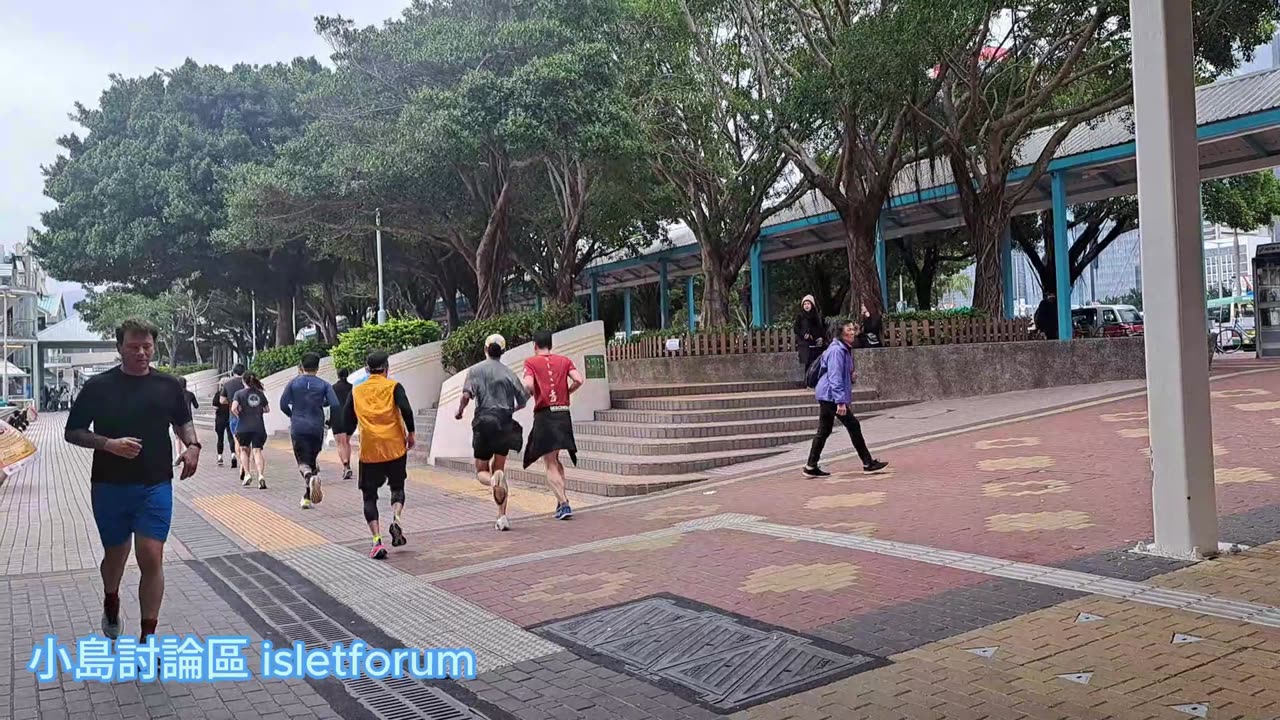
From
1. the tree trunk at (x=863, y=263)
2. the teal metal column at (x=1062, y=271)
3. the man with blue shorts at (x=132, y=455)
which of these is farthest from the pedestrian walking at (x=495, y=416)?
the teal metal column at (x=1062, y=271)

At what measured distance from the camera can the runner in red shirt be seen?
28.8ft

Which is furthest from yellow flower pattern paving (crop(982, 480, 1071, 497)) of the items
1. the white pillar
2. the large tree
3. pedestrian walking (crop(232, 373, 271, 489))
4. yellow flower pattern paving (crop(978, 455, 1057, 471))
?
the large tree

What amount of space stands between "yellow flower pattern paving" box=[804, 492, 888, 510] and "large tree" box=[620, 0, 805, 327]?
32.4ft

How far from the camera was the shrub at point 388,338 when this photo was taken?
Answer: 66.1 feet

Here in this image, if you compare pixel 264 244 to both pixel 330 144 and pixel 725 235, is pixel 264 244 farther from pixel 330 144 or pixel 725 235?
pixel 725 235

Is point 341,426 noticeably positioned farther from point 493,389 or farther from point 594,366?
point 594,366

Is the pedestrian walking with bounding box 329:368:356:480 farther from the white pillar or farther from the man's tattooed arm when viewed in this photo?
the white pillar

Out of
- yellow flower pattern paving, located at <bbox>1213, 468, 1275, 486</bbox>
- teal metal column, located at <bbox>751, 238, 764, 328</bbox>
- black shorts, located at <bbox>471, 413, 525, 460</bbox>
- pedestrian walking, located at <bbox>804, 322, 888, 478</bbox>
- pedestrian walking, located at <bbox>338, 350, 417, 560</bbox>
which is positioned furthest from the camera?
teal metal column, located at <bbox>751, 238, 764, 328</bbox>

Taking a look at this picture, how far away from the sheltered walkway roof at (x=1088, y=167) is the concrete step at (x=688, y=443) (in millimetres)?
6655

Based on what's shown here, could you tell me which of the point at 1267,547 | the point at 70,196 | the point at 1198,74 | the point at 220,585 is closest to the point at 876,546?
the point at 1267,547

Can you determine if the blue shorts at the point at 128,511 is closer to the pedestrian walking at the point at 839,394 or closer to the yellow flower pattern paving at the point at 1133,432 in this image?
the pedestrian walking at the point at 839,394

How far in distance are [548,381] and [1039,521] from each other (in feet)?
13.9

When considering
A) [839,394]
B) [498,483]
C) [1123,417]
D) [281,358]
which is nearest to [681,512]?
[498,483]

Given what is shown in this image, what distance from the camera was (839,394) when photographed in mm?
9945
